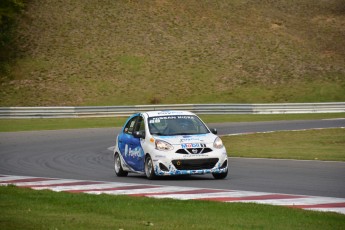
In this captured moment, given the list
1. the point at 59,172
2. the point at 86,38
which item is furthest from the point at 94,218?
the point at 86,38

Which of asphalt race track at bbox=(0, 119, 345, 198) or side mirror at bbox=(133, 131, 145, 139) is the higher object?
side mirror at bbox=(133, 131, 145, 139)

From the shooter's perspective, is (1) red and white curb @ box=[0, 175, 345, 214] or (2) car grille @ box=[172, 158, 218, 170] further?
(2) car grille @ box=[172, 158, 218, 170]

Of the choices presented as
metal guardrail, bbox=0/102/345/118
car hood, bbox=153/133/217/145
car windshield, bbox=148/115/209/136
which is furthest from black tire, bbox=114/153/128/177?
metal guardrail, bbox=0/102/345/118

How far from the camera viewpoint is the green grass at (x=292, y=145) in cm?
2569

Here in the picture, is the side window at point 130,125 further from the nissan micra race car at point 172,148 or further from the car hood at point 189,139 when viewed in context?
the car hood at point 189,139

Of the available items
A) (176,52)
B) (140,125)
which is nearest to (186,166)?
(140,125)

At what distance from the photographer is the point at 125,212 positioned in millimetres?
12680

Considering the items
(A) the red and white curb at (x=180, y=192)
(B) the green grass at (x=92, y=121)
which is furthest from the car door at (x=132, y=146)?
(B) the green grass at (x=92, y=121)

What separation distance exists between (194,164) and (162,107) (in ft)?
108

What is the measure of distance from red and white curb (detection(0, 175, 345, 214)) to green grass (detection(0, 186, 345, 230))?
2.73ft

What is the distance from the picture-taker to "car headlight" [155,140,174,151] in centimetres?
1902

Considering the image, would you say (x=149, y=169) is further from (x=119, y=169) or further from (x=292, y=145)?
Answer: (x=292, y=145)

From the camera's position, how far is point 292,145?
30.0 metres

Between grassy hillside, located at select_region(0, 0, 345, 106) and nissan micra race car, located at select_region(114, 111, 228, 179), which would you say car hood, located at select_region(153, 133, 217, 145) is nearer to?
nissan micra race car, located at select_region(114, 111, 228, 179)
